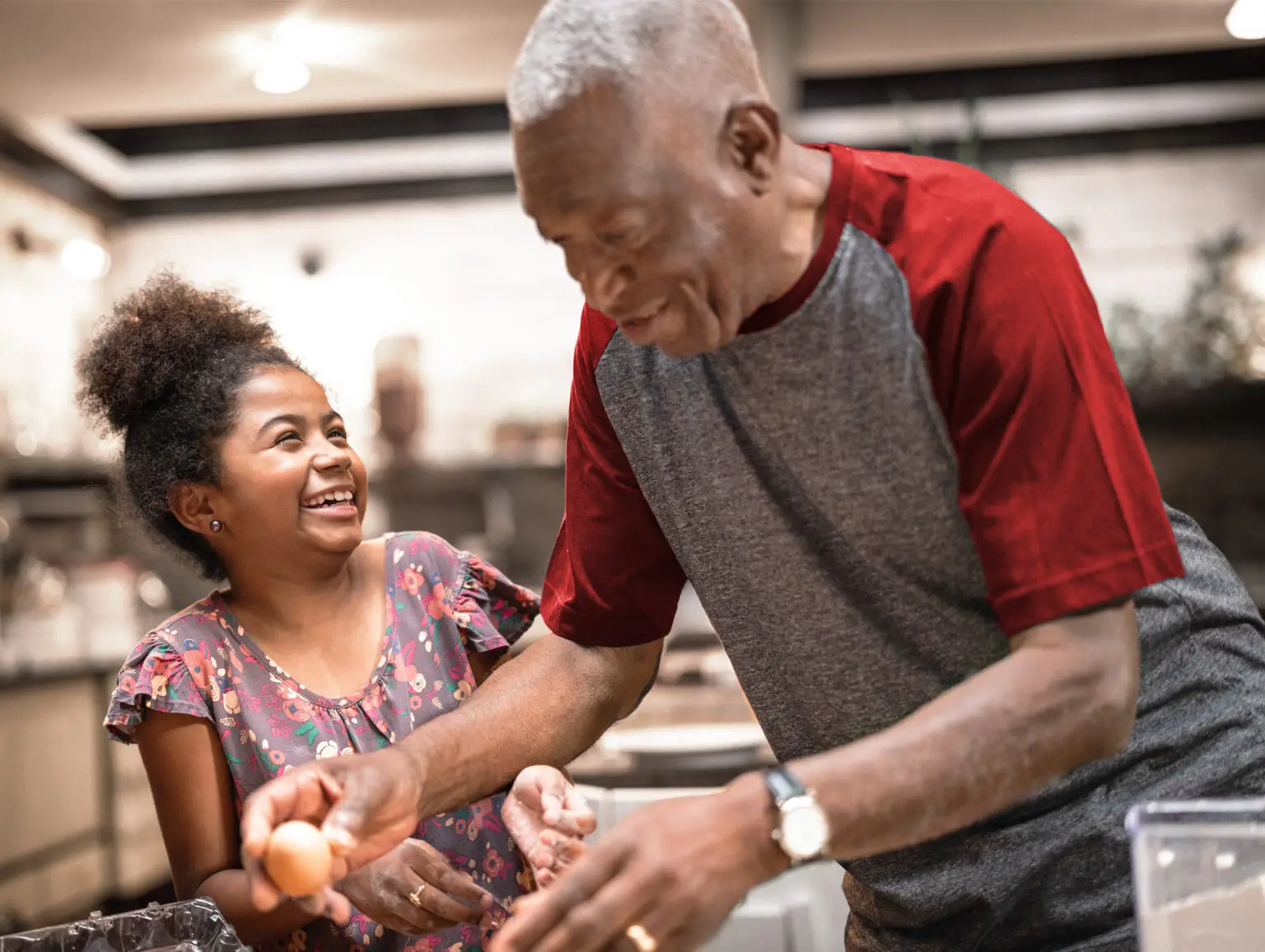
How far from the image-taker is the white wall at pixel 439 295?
6230 millimetres

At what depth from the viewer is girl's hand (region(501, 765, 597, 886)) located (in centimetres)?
106

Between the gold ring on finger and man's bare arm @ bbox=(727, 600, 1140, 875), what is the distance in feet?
0.27

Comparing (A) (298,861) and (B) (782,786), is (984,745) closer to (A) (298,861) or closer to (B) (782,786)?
(B) (782,786)

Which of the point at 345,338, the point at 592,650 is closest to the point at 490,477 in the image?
the point at 345,338

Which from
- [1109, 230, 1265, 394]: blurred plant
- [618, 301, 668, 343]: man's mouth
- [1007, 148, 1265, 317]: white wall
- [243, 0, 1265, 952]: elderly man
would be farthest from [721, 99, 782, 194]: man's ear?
[1007, 148, 1265, 317]: white wall

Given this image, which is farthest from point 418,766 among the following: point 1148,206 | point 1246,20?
point 1148,206

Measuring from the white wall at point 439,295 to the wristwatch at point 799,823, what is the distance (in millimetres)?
5480

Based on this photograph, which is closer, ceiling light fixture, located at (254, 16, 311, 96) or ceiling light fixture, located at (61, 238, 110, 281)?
ceiling light fixture, located at (254, 16, 311, 96)

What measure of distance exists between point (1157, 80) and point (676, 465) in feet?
18.6

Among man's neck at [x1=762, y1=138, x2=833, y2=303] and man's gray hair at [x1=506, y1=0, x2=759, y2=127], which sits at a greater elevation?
man's gray hair at [x1=506, y1=0, x2=759, y2=127]

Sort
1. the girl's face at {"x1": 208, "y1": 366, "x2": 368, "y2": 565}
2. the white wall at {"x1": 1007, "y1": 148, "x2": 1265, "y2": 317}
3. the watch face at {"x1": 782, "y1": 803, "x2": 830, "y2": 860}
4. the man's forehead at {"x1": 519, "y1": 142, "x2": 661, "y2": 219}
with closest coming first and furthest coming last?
the watch face at {"x1": 782, "y1": 803, "x2": 830, "y2": 860}, the man's forehead at {"x1": 519, "y1": 142, "x2": 661, "y2": 219}, the girl's face at {"x1": 208, "y1": 366, "x2": 368, "y2": 565}, the white wall at {"x1": 1007, "y1": 148, "x2": 1265, "y2": 317}

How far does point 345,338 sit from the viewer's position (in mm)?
6254

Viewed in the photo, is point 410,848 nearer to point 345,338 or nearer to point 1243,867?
point 1243,867

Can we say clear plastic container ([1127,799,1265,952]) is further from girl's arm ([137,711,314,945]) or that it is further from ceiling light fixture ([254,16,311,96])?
ceiling light fixture ([254,16,311,96])
